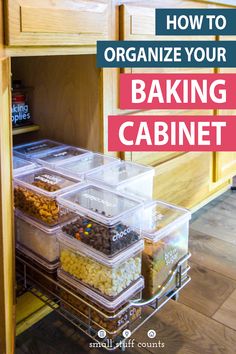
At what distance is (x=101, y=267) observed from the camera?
91cm

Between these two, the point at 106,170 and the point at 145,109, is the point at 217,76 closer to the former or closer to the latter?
the point at 145,109

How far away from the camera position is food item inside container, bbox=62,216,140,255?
2.93ft

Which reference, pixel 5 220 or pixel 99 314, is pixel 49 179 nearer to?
pixel 5 220

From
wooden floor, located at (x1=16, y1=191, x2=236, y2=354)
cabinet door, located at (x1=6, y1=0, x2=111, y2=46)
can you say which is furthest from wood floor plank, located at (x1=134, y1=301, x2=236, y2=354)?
cabinet door, located at (x1=6, y1=0, x2=111, y2=46)

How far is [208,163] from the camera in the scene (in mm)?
1974

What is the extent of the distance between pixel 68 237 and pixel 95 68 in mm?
554

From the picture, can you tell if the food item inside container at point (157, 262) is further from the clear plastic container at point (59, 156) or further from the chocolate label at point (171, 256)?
the clear plastic container at point (59, 156)

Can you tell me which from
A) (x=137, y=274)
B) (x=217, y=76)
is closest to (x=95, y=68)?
(x=137, y=274)

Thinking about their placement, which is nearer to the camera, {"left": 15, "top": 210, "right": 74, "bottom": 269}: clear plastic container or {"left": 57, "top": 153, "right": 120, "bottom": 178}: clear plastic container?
{"left": 15, "top": 210, "right": 74, "bottom": 269}: clear plastic container

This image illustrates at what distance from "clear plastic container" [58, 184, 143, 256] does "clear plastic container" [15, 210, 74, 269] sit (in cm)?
4

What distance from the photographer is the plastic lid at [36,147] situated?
1332mm

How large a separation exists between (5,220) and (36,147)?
0.55 metres

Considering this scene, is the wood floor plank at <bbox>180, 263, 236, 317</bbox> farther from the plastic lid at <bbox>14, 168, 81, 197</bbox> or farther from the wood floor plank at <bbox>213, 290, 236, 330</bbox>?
the plastic lid at <bbox>14, 168, 81, 197</bbox>

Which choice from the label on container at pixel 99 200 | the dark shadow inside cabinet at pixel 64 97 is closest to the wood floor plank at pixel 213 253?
the dark shadow inside cabinet at pixel 64 97
